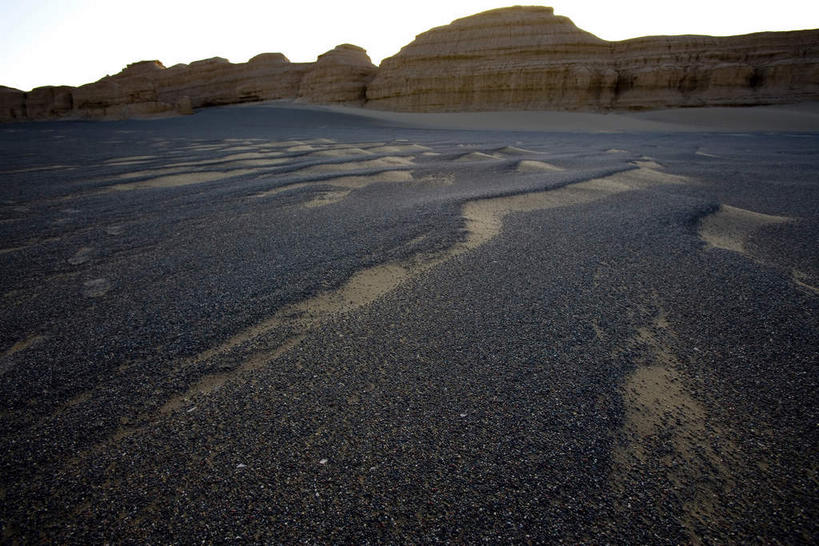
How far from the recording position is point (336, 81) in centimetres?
2453

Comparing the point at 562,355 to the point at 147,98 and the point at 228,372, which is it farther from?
the point at 147,98

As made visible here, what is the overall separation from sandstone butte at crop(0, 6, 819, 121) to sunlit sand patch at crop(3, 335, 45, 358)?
22625 mm

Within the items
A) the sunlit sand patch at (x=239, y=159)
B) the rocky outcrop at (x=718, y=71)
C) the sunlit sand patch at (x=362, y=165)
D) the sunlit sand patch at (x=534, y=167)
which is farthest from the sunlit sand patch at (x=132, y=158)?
the rocky outcrop at (x=718, y=71)

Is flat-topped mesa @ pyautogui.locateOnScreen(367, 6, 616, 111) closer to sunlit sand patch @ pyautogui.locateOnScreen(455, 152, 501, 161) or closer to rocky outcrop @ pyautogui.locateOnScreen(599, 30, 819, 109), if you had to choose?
rocky outcrop @ pyautogui.locateOnScreen(599, 30, 819, 109)

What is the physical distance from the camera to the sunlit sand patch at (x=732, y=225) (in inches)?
86.5

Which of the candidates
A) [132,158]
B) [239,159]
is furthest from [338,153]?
[132,158]

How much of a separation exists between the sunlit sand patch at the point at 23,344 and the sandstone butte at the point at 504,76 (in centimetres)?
2262

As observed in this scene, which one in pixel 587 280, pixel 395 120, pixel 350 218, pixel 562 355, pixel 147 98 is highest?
pixel 147 98

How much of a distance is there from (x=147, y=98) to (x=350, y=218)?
28715mm

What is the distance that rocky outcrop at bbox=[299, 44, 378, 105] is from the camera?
24.5 metres

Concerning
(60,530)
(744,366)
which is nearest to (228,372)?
(60,530)

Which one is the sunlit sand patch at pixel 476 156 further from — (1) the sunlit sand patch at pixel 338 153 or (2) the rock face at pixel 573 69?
(2) the rock face at pixel 573 69

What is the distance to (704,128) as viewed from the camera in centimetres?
1424

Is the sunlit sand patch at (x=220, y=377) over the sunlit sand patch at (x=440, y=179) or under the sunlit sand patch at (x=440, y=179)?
under
